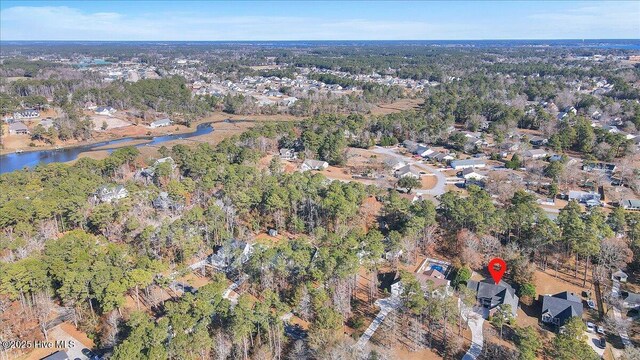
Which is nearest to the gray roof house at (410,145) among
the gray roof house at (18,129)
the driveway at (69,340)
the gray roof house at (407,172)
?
the gray roof house at (407,172)

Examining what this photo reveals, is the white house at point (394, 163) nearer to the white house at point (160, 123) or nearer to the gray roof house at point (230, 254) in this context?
the gray roof house at point (230, 254)

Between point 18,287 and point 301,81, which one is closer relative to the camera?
point 18,287

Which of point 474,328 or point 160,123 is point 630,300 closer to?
point 474,328

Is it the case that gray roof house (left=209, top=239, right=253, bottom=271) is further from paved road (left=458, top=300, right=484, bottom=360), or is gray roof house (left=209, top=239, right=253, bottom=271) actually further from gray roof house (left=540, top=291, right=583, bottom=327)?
gray roof house (left=540, top=291, right=583, bottom=327)

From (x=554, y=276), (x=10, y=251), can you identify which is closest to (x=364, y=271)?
(x=554, y=276)

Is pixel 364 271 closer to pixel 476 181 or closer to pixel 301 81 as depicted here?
pixel 476 181

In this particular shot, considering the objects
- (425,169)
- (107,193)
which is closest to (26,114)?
(107,193)
